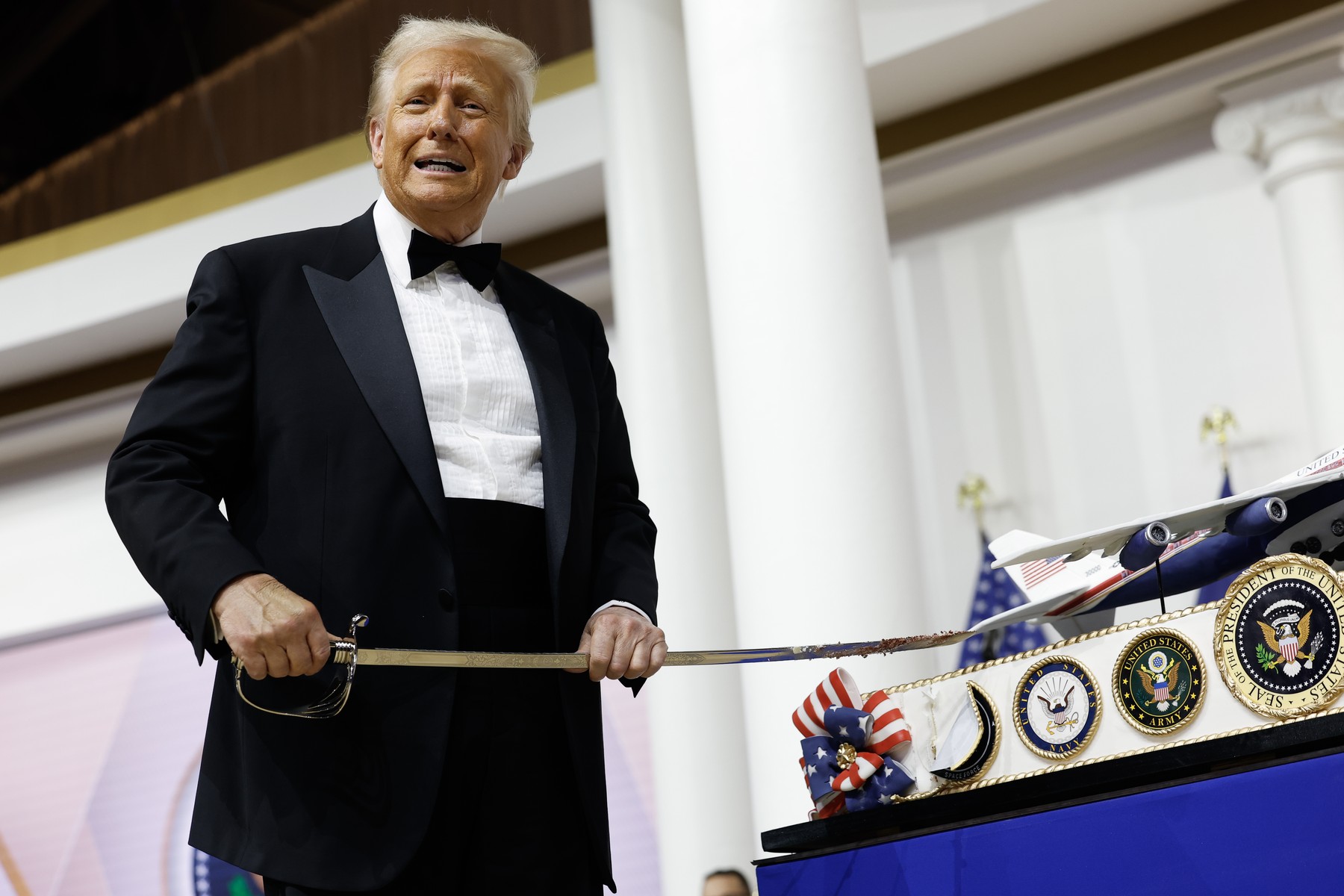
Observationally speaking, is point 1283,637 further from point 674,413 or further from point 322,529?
point 674,413

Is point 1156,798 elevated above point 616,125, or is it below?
below

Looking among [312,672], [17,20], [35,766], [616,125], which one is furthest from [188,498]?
[17,20]

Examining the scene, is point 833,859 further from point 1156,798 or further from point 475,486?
point 475,486

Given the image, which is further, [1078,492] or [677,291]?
[1078,492]

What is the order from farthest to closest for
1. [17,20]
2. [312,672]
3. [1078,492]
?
[17,20] < [1078,492] < [312,672]

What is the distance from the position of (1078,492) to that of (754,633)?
255 centimetres

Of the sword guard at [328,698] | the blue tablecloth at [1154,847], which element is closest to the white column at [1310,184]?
the blue tablecloth at [1154,847]

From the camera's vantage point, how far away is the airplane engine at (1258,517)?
165 centimetres

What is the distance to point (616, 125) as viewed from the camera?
17.2 feet

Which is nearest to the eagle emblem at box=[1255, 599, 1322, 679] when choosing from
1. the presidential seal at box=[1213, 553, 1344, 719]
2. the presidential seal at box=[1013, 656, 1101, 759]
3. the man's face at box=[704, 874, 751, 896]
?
the presidential seal at box=[1213, 553, 1344, 719]

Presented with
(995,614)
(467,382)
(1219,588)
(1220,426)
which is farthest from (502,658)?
(1220,426)

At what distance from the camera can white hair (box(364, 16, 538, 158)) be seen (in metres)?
1.77

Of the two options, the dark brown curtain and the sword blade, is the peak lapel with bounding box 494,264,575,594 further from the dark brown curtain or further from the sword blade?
the dark brown curtain

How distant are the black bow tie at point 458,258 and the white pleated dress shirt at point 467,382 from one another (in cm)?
2
